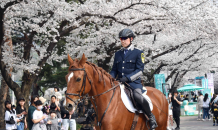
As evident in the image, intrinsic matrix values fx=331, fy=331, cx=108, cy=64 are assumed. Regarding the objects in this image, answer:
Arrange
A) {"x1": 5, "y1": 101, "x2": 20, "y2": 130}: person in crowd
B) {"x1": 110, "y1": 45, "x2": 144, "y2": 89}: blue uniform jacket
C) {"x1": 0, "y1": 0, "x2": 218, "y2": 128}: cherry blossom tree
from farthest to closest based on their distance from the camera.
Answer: {"x1": 0, "y1": 0, "x2": 218, "y2": 128}: cherry blossom tree → {"x1": 5, "y1": 101, "x2": 20, "y2": 130}: person in crowd → {"x1": 110, "y1": 45, "x2": 144, "y2": 89}: blue uniform jacket

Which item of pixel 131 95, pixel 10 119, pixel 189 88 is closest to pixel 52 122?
pixel 10 119

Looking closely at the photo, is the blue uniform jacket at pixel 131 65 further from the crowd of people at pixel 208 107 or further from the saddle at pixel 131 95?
the crowd of people at pixel 208 107

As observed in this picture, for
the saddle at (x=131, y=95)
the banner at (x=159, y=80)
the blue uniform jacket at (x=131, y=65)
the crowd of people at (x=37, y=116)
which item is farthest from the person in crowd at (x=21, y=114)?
the banner at (x=159, y=80)

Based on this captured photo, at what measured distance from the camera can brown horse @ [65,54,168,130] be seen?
5492mm

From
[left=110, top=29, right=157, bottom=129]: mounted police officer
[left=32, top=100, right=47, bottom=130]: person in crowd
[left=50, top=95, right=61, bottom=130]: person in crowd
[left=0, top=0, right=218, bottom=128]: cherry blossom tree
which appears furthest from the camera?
[left=0, top=0, right=218, bottom=128]: cherry blossom tree

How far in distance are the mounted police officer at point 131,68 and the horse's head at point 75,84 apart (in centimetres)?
93

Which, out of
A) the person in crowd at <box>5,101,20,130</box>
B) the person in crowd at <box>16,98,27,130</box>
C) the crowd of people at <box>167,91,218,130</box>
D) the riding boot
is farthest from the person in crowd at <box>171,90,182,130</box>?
the riding boot

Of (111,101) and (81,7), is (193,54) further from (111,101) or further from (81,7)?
(111,101)

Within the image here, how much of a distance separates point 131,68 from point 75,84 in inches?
57.1

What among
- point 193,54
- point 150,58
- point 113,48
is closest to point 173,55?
point 193,54

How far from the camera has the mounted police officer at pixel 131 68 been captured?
623cm

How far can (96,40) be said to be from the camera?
1950cm

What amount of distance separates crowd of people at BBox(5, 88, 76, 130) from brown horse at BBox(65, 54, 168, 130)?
15.2ft

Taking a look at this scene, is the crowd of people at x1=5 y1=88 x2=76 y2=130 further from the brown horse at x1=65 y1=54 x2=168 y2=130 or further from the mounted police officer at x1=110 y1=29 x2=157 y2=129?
the brown horse at x1=65 y1=54 x2=168 y2=130
